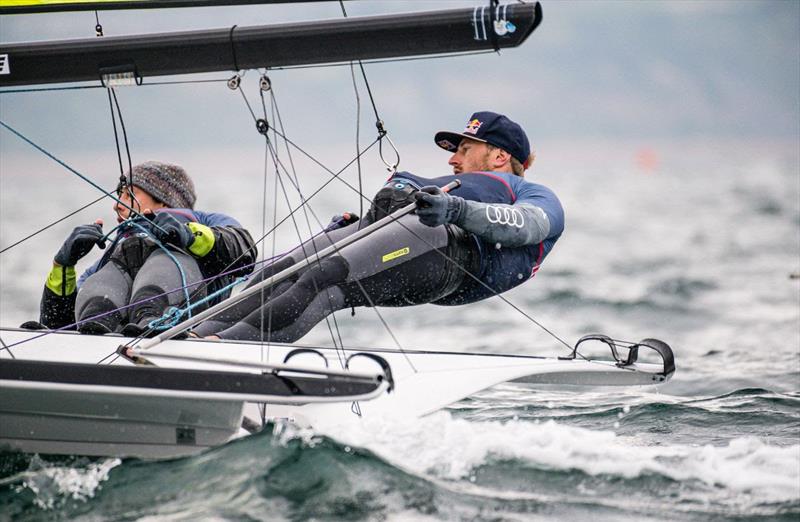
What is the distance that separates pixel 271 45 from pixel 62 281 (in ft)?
4.25

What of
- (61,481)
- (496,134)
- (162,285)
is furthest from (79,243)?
(496,134)

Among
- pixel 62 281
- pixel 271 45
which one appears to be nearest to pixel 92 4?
pixel 271 45

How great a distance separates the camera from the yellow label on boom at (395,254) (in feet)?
11.4

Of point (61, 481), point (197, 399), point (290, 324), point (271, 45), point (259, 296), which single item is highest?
point (271, 45)

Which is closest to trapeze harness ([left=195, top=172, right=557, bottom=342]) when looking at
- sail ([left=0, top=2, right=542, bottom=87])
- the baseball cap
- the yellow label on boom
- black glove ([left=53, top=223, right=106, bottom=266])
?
the yellow label on boom

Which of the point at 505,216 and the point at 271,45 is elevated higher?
the point at 271,45

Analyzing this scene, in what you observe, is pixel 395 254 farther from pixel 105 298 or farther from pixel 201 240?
pixel 105 298

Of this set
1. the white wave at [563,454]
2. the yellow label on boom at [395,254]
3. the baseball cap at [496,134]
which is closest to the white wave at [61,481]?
the white wave at [563,454]

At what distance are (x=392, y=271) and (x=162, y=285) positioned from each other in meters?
0.75

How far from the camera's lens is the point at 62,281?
381cm

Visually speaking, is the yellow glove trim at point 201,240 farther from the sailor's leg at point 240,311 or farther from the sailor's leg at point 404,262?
the sailor's leg at point 404,262

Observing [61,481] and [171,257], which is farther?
[171,257]

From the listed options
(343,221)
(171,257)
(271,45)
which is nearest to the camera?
(271,45)

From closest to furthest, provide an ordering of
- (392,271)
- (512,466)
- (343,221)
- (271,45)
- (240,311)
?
1. (512,466)
2. (271,45)
3. (392,271)
4. (240,311)
5. (343,221)
